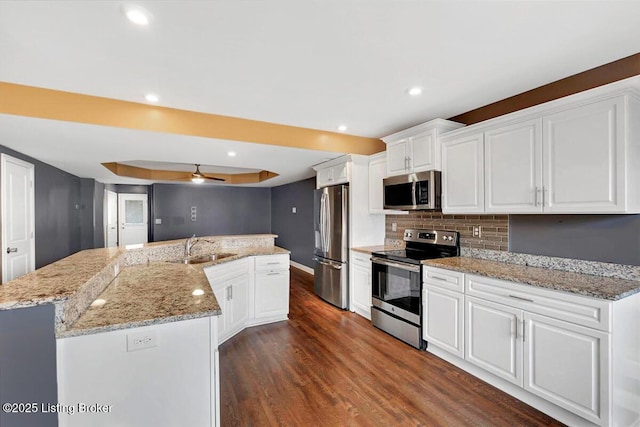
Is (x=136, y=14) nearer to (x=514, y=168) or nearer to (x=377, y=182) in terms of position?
(x=514, y=168)

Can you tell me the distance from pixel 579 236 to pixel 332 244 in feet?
8.63

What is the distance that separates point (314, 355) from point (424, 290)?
4.01 feet

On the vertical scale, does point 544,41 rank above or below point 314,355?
above

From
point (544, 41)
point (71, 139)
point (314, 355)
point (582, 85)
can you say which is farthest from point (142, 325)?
point (582, 85)

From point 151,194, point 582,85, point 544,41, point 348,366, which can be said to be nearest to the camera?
point 544,41

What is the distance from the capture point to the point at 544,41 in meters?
1.77

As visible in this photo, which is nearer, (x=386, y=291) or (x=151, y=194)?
(x=386, y=291)

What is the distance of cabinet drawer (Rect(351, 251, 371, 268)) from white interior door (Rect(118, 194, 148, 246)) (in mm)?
6615

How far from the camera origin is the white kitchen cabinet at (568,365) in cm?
166

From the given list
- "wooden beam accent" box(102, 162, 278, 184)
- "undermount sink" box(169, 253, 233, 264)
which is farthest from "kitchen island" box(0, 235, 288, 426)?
"wooden beam accent" box(102, 162, 278, 184)

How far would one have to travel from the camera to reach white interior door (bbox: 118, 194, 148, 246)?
25.2 ft

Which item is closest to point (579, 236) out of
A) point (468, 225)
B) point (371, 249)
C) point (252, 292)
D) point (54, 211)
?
point (468, 225)

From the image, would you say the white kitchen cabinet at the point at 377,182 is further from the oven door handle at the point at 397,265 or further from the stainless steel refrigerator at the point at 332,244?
the oven door handle at the point at 397,265

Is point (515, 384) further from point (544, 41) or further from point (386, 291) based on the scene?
point (544, 41)
